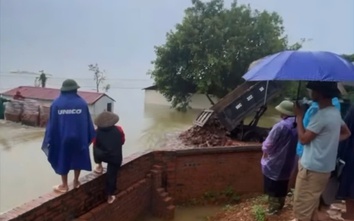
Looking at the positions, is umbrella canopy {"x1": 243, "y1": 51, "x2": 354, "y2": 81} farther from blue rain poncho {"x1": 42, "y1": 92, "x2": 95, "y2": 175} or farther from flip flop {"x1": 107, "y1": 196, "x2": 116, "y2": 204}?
flip flop {"x1": 107, "y1": 196, "x2": 116, "y2": 204}

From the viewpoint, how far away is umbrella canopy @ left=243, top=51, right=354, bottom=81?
3158 millimetres

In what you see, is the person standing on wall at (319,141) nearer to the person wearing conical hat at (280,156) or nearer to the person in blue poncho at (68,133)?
the person wearing conical hat at (280,156)

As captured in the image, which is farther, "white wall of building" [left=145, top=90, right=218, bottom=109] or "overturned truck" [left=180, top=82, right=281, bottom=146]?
"white wall of building" [left=145, top=90, right=218, bottom=109]

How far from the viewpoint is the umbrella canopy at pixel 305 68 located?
3.16 m

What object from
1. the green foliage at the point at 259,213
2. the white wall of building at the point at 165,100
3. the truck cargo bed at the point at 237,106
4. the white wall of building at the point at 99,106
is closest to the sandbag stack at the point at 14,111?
the white wall of building at the point at 99,106

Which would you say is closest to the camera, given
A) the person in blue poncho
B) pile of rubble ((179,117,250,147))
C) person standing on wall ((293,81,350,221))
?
person standing on wall ((293,81,350,221))

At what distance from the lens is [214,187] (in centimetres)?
650

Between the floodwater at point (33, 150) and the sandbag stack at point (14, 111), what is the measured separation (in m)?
0.65

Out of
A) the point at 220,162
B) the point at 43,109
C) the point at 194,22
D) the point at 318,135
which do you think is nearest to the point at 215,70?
the point at 194,22

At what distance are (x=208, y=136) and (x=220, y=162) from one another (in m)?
4.19

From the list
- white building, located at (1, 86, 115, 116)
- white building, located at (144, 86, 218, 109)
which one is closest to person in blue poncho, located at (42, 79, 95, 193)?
white building, located at (1, 86, 115, 116)

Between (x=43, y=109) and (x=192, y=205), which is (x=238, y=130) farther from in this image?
(x=43, y=109)

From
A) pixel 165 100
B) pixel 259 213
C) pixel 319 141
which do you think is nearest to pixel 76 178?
pixel 259 213

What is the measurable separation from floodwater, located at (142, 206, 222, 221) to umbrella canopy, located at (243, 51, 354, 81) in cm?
306
